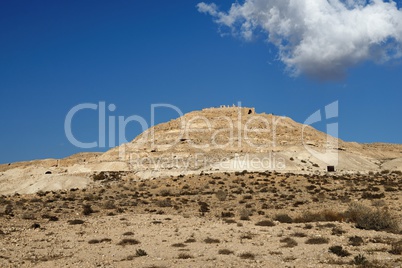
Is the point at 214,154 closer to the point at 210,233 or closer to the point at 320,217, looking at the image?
the point at 320,217

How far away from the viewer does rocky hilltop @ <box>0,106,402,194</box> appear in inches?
Answer: 2397

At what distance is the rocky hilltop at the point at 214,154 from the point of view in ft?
200

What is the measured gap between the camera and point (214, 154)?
74688 millimetres

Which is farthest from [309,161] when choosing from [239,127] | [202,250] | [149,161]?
[202,250]

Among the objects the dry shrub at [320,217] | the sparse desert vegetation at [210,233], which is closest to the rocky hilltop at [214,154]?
the sparse desert vegetation at [210,233]

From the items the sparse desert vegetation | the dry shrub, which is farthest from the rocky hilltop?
the dry shrub

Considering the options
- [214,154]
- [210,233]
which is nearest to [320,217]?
[210,233]

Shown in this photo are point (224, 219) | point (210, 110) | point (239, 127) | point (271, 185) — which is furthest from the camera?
point (210, 110)

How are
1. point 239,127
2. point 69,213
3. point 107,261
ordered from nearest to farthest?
1. point 107,261
2. point 69,213
3. point 239,127

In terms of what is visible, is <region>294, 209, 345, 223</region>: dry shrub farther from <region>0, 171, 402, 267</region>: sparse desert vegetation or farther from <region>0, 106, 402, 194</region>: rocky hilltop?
<region>0, 106, 402, 194</region>: rocky hilltop

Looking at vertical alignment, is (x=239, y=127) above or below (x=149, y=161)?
above

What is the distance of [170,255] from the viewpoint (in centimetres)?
1503

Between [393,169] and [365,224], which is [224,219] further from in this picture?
[393,169]

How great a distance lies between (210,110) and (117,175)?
176ft
